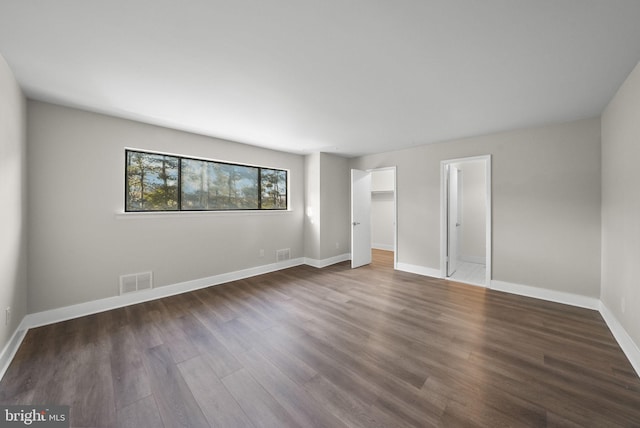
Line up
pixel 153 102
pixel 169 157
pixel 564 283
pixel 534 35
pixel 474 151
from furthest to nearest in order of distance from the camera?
pixel 474 151
pixel 169 157
pixel 564 283
pixel 153 102
pixel 534 35

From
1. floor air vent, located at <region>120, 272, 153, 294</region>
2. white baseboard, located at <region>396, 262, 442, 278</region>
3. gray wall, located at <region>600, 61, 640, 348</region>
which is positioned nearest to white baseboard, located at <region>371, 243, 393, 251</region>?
white baseboard, located at <region>396, 262, 442, 278</region>

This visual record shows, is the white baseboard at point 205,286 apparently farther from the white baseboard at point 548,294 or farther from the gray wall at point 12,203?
the gray wall at point 12,203

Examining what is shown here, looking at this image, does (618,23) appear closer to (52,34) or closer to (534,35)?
(534,35)

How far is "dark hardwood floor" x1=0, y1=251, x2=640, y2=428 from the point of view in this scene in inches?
58.1

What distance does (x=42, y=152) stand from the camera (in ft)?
8.38

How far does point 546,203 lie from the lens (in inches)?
128

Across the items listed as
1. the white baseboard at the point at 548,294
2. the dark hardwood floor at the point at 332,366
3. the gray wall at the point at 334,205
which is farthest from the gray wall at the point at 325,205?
the white baseboard at the point at 548,294

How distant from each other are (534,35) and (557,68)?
25.1 inches

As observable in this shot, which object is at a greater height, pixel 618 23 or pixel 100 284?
pixel 618 23

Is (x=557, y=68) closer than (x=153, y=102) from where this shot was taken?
Yes

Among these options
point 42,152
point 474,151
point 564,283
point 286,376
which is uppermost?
point 474,151

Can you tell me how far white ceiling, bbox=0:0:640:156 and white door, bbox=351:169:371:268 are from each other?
205cm

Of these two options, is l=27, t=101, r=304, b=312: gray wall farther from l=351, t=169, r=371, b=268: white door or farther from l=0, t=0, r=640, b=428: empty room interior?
l=351, t=169, r=371, b=268: white door

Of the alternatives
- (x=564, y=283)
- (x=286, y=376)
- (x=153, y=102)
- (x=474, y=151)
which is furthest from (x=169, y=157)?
(x=564, y=283)
